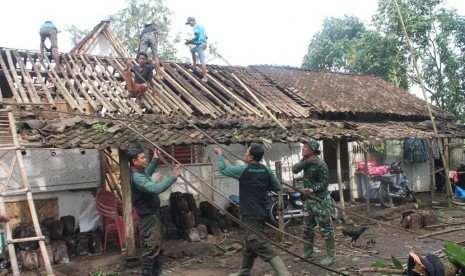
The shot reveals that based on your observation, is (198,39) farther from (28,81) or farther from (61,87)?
(28,81)

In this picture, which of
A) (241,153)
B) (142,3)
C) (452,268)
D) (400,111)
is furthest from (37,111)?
(142,3)

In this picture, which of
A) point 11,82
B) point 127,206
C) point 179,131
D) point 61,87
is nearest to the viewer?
point 127,206

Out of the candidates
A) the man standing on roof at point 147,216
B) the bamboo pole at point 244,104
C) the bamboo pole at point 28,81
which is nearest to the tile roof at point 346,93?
the bamboo pole at point 244,104

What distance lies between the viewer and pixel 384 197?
13.6m

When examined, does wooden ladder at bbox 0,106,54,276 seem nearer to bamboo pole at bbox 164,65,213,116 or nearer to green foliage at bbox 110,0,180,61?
bamboo pole at bbox 164,65,213,116

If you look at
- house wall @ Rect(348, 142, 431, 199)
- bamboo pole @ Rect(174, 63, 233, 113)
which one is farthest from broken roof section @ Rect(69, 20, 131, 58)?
house wall @ Rect(348, 142, 431, 199)

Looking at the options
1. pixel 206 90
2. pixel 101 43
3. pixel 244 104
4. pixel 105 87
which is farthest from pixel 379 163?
pixel 101 43

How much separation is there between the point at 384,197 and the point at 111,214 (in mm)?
8840

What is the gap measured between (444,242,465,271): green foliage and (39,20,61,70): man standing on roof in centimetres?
957

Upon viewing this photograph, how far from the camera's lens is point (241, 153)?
11742mm

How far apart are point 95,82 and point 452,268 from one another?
29.6 feet

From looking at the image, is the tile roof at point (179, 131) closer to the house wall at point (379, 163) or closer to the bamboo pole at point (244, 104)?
the bamboo pole at point (244, 104)

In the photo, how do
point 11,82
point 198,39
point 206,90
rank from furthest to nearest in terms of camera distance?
point 198,39 < point 206,90 < point 11,82

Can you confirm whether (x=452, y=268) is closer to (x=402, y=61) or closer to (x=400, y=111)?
(x=400, y=111)
